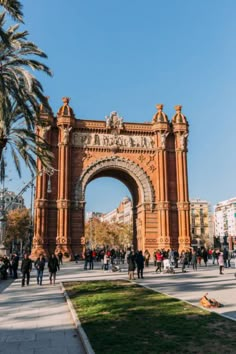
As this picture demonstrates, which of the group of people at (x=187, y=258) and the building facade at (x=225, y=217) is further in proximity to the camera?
the building facade at (x=225, y=217)

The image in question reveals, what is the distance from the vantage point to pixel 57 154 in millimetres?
36031

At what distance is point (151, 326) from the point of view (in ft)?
25.3

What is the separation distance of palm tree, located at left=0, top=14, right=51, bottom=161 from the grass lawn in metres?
8.56

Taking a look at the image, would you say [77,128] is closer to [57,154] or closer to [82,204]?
[57,154]

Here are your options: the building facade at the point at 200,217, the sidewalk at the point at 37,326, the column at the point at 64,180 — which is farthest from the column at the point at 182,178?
the building facade at the point at 200,217

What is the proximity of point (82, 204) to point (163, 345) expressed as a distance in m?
29.8

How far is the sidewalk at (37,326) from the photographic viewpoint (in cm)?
659

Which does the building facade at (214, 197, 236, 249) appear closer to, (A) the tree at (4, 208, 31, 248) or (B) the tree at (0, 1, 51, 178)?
(A) the tree at (4, 208, 31, 248)

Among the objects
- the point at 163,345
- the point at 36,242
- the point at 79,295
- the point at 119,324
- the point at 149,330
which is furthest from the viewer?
the point at 36,242

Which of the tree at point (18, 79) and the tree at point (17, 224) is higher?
the tree at point (18, 79)

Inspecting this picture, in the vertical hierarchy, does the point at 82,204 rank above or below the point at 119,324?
above

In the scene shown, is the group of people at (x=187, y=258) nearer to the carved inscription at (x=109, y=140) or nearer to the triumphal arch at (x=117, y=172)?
the triumphal arch at (x=117, y=172)

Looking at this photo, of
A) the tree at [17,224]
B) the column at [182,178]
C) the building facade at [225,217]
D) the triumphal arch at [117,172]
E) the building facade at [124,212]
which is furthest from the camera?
the building facade at [225,217]

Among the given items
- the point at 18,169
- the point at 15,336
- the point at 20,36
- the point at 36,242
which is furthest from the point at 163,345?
the point at 36,242
